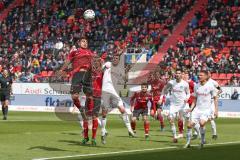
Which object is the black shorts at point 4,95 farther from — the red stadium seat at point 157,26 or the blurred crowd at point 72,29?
the red stadium seat at point 157,26

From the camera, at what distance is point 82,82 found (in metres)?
16.4

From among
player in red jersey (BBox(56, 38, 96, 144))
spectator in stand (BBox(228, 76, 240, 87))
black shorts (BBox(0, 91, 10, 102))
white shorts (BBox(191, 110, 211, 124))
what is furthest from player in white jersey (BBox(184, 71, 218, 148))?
spectator in stand (BBox(228, 76, 240, 87))

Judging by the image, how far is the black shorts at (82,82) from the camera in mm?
16359

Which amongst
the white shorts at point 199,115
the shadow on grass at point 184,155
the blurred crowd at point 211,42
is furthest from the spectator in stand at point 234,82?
the shadow on grass at point 184,155

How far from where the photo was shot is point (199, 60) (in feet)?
131

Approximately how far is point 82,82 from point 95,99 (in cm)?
66

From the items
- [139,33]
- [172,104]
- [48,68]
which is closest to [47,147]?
[172,104]

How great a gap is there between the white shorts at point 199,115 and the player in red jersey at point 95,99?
257 centimetres

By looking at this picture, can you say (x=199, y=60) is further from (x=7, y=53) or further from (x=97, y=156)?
(x=97, y=156)

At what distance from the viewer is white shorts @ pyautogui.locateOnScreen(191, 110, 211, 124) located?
54.5ft

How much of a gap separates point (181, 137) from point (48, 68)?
25.5 m

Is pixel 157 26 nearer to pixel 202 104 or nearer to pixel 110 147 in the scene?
pixel 202 104

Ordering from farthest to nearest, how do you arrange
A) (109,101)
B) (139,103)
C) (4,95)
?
(4,95), (139,103), (109,101)

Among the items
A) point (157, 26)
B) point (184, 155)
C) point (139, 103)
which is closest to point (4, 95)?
point (139, 103)
